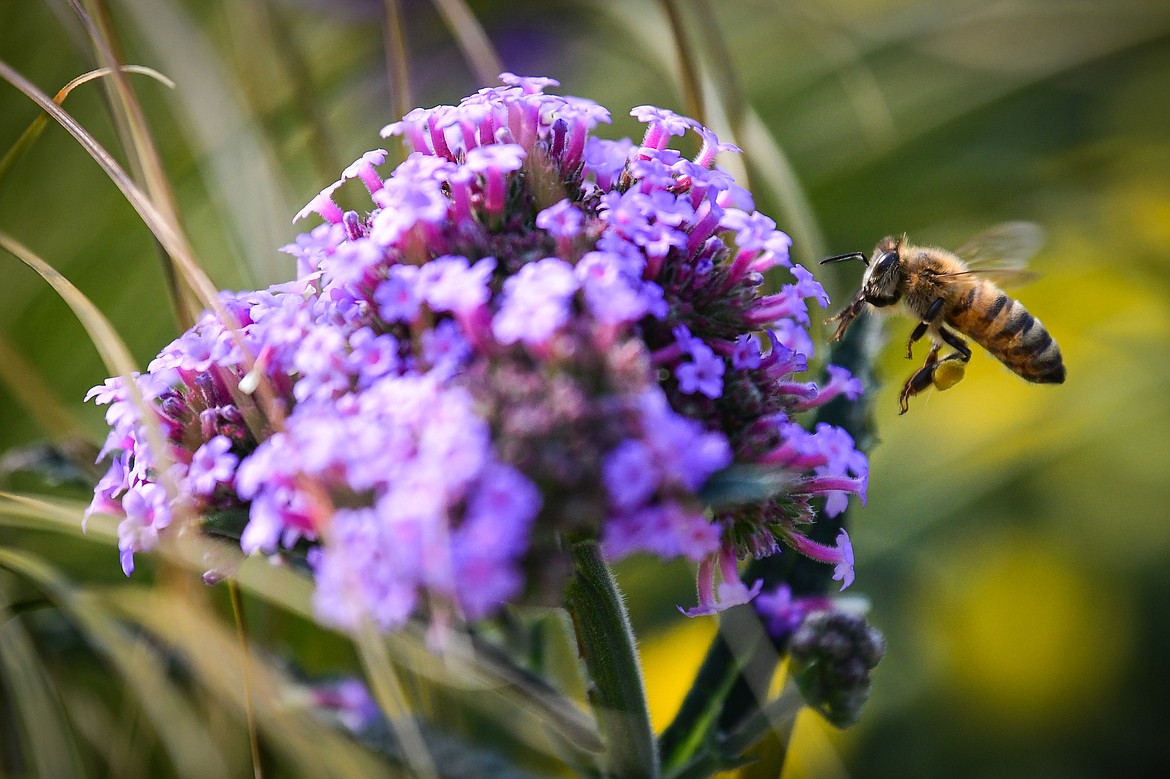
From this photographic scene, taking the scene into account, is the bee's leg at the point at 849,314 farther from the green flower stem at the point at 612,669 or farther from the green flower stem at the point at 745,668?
the green flower stem at the point at 612,669

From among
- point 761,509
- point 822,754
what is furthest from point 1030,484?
point 761,509

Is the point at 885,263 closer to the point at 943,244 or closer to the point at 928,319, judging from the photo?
the point at 928,319

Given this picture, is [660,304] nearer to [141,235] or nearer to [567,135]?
[567,135]

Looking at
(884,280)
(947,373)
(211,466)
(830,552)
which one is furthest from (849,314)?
(211,466)

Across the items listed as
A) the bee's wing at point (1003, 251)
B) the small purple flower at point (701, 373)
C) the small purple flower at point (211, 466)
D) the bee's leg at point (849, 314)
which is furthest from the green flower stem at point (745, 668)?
the small purple flower at point (211, 466)

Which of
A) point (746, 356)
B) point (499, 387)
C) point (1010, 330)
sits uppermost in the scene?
point (499, 387)

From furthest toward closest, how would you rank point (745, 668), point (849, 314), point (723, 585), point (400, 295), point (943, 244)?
point (943, 244), point (849, 314), point (745, 668), point (723, 585), point (400, 295)

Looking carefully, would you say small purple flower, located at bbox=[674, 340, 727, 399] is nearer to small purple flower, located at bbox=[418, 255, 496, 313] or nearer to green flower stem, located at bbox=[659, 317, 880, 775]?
small purple flower, located at bbox=[418, 255, 496, 313]
